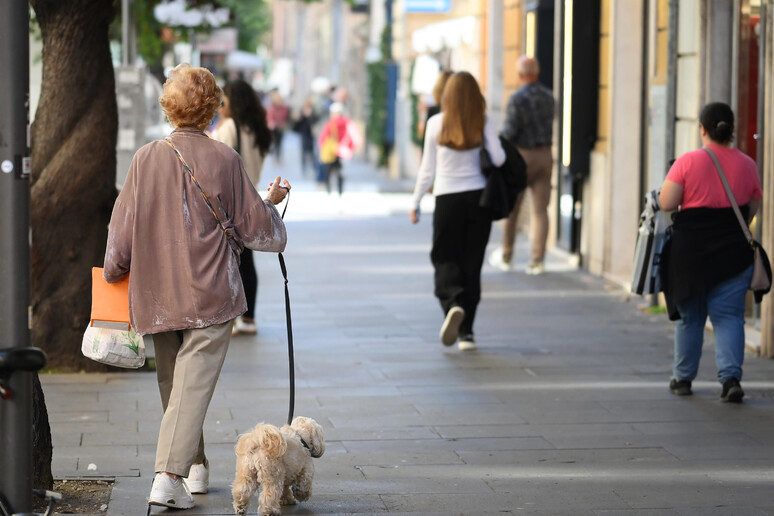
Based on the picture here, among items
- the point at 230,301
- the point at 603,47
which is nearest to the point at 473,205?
the point at 230,301

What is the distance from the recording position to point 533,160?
13.7m

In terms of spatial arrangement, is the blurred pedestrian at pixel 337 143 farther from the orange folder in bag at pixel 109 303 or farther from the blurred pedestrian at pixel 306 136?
the orange folder in bag at pixel 109 303

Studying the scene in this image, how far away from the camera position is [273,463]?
205 inches

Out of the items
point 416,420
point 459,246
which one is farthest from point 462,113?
point 416,420

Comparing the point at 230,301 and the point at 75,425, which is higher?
the point at 230,301

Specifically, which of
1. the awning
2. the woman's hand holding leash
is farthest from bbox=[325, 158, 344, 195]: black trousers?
the woman's hand holding leash

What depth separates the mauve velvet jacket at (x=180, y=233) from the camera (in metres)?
5.21

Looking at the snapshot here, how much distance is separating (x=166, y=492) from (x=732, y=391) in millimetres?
3626

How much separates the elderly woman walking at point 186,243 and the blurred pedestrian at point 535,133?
850 cm

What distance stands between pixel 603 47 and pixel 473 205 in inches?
205

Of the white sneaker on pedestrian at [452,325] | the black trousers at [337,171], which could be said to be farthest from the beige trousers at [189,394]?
the black trousers at [337,171]

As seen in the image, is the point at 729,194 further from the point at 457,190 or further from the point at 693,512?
the point at 693,512

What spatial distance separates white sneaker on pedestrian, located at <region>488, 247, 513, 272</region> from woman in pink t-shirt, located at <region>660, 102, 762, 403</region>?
21.5 feet

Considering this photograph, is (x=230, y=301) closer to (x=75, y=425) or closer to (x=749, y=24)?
(x=75, y=425)
